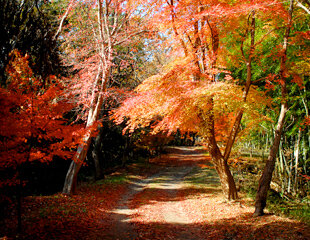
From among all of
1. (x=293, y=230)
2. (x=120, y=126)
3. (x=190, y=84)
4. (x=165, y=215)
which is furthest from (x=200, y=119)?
(x=120, y=126)

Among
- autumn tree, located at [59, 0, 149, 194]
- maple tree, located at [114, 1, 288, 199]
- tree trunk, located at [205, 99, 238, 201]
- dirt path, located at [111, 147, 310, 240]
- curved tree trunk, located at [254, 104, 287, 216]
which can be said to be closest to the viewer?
dirt path, located at [111, 147, 310, 240]

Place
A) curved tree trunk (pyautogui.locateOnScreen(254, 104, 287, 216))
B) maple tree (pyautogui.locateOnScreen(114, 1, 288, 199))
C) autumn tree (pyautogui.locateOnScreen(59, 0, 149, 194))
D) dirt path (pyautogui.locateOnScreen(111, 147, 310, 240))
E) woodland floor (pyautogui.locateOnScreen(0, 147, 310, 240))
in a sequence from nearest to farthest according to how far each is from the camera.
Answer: woodland floor (pyautogui.locateOnScreen(0, 147, 310, 240)) < dirt path (pyautogui.locateOnScreen(111, 147, 310, 240)) < maple tree (pyautogui.locateOnScreen(114, 1, 288, 199)) < curved tree trunk (pyautogui.locateOnScreen(254, 104, 287, 216)) < autumn tree (pyautogui.locateOnScreen(59, 0, 149, 194))

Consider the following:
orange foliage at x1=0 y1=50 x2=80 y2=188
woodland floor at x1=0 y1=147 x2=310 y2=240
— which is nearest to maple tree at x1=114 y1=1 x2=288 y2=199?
woodland floor at x1=0 y1=147 x2=310 y2=240

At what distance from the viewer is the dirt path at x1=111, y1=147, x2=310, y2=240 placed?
622 cm

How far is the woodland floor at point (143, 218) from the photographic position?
590 cm

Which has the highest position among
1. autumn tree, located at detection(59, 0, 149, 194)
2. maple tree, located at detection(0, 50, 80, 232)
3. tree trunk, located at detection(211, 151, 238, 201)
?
autumn tree, located at detection(59, 0, 149, 194)

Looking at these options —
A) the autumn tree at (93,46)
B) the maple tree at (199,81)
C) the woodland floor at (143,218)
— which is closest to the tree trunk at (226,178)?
the maple tree at (199,81)

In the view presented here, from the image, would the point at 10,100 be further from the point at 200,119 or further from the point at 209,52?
the point at 209,52

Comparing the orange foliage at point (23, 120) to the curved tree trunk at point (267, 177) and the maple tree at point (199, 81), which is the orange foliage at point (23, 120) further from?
the curved tree trunk at point (267, 177)

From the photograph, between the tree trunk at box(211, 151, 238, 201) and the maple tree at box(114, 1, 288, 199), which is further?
the tree trunk at box(211, 151, 238, 201)

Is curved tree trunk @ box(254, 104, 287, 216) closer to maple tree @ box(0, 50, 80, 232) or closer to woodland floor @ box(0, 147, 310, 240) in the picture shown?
woodland floor @ box(0, 147, 310, 240)

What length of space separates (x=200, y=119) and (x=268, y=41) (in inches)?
258

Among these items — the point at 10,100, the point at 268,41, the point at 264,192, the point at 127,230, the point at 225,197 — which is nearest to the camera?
the point at 10,100

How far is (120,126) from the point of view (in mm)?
17031
